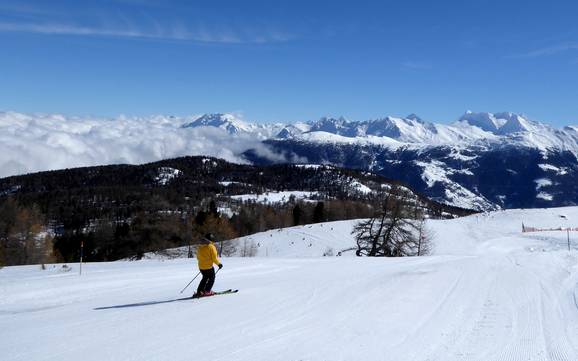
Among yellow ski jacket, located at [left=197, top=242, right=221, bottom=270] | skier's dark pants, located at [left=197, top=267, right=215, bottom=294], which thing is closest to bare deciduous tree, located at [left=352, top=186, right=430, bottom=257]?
skier's dark pants, located at [left=197, top=267, right=215, bottom=294]

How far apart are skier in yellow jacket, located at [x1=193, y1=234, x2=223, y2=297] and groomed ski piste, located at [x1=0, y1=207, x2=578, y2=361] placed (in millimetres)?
529

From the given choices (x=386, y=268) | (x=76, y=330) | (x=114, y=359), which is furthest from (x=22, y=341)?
(x=386, y=268)

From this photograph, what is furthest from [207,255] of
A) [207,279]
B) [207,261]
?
[207,279]

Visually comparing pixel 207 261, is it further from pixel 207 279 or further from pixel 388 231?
pixel 388 231

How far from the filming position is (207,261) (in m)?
15.1

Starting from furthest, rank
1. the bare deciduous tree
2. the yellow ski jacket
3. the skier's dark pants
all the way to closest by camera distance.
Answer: the bare deciduous tree, the skier's dark pants, the yellow ski jacket

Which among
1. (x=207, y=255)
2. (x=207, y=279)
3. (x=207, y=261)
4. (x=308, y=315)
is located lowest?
(x=308, y=315)

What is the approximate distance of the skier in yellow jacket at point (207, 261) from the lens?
15.0 m

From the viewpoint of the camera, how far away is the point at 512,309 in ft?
42.6

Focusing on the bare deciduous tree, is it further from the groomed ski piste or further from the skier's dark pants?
the skier's dark pants

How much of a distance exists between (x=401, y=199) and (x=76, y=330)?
46.3 meters

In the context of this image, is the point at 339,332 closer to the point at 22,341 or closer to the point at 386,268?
the point at 22,341

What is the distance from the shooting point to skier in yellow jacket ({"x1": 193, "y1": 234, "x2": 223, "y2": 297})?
14977 millimetres

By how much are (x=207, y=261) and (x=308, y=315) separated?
13.3ft
